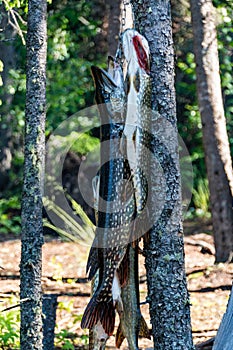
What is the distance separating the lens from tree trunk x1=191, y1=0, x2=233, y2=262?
868cm

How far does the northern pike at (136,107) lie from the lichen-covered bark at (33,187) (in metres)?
1.05

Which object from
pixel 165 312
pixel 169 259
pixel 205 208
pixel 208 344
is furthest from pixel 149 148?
pixel 205 208

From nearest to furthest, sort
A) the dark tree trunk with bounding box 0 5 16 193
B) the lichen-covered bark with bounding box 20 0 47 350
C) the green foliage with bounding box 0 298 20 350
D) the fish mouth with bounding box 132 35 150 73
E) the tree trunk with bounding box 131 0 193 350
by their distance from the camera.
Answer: the fish mouth with bounding box 132 35 150 73 → the tree trunk with bounding box 131 0 193 350 → the lichen-covered bark with bounding box 20 0 47 350 → the green foliage with bounding box 0 298 20 350 → the dark tree trunk with bounding box 0 5 16 193

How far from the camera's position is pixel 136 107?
12.0ft

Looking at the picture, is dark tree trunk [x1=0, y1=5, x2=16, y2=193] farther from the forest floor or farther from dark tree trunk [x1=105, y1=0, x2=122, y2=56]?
dark tree trunk [x1=105, y1=0, x2=122, y2=56]

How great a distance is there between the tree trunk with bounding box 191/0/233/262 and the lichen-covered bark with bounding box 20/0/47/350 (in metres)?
4.36

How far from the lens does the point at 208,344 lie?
581 centimetres

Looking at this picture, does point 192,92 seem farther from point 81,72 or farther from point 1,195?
point 1,195

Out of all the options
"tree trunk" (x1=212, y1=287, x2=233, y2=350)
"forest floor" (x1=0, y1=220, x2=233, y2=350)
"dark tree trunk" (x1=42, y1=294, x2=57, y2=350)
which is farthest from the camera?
"forest floor" (x1=0, y1=220, x2=233, y2=350)

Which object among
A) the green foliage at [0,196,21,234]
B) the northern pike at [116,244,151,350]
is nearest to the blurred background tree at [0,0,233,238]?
the green foliage at [0,196,21,234]

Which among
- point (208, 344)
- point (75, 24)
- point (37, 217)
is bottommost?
point (208, 344)

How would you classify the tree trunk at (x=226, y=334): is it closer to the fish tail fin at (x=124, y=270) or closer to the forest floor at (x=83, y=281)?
the fish tail fin at (x=124, y=270)

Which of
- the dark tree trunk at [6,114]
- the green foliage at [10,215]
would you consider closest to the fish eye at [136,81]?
the dark tree trunk at [6,114]

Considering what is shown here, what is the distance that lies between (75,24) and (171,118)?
7.61 meters
